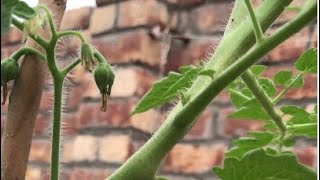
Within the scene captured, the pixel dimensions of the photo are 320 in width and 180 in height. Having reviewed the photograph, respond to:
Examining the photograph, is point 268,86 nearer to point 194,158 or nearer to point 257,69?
point 257,69

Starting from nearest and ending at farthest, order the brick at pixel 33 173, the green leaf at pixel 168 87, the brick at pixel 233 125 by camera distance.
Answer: the green leaf at pixel 168 87, the brick at pixel 233 125, the brick at pixel 33 173

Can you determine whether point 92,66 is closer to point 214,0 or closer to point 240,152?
point 240,152

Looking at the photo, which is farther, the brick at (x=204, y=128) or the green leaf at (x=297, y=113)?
the brick at (x=204, y=128)

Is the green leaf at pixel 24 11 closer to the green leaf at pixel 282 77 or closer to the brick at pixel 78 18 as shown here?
the green leaf at pixel 282 77

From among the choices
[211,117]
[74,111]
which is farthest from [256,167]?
[74,111]

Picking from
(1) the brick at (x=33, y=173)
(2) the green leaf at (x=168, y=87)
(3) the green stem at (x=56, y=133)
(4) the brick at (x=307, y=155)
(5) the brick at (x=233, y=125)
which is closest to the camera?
(3) the green stem at (x=56, y=133)

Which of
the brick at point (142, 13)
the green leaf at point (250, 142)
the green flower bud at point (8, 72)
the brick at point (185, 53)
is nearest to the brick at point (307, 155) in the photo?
the brick at point (185, 53)
